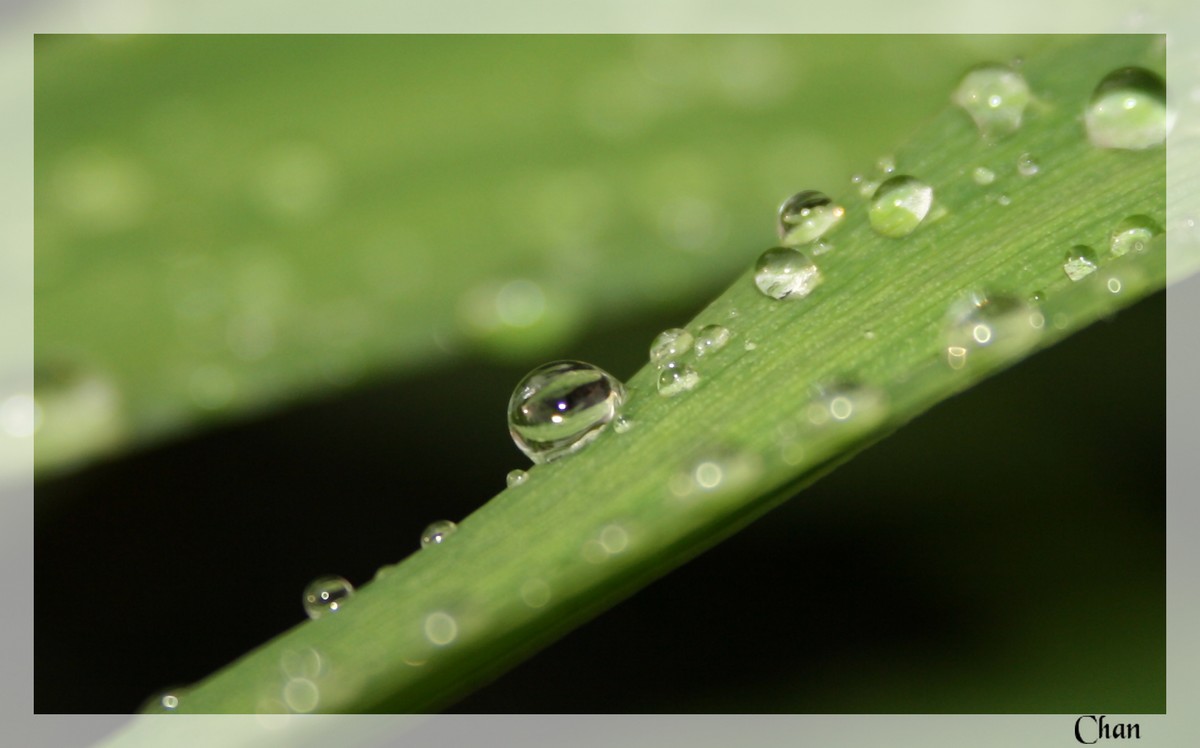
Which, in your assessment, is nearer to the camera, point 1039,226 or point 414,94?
point 1039,226

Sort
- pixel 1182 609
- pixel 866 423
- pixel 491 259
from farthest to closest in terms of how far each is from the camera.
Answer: pixel 491 259 → pixel 1182 609 → pixel 866 423

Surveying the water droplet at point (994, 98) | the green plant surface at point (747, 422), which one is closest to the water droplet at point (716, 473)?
the green plant surface at point (747, 422)

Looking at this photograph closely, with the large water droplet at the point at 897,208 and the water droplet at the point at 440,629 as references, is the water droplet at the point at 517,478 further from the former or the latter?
the large water droplet at the point at 897,208

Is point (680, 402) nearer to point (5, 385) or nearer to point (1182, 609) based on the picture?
point (1182, 609)

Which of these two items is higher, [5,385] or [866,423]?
[5,385]

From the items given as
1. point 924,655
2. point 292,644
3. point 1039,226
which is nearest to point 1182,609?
point 924,655
